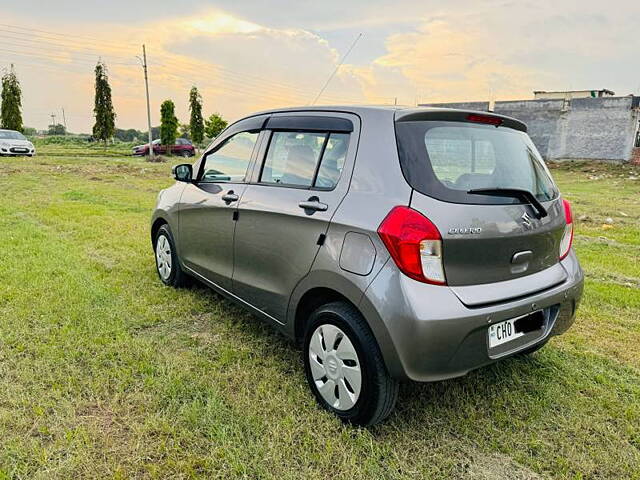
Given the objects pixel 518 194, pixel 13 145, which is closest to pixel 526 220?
pixel 518 194

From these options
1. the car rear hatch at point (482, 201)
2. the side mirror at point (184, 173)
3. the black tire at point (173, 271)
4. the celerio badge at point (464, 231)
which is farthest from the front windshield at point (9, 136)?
the celerio badge at point (464, 231)

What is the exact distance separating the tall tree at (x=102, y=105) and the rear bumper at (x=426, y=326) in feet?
102

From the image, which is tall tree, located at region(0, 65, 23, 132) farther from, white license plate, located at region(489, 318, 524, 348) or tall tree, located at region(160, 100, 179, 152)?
white license plate, located at region(489, 318, 524, 348)

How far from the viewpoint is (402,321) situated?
196cm

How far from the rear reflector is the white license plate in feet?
3.48

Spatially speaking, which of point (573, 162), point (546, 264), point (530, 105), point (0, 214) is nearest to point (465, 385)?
point (546, 264)

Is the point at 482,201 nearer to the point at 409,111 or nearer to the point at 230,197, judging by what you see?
the point at 409,111

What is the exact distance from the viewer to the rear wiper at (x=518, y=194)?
7.24 ft

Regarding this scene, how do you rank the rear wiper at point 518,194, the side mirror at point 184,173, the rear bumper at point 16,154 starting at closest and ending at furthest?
the rear wiper at point 518,194 → the side mirror at point 184,173 → the rear bumper at point 16,154

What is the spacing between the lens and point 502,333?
2186 millimetres

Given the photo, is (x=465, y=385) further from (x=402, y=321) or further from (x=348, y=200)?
(x=348, y=200)

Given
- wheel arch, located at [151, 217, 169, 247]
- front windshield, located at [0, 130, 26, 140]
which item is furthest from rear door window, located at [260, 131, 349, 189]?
front windshield, located at [0, 130, 26, 140]

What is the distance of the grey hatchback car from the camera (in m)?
2.01

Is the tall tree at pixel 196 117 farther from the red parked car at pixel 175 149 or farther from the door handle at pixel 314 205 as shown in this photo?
the door handle at pixel 314 205
